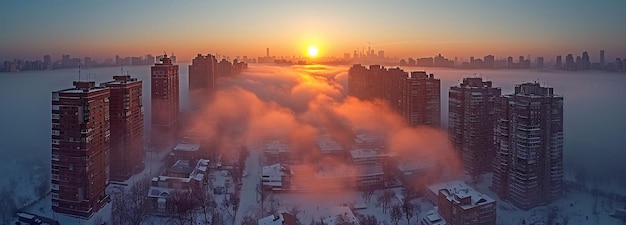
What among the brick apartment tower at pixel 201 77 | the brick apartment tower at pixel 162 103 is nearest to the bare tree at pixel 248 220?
the brick apartment tower at pixel 162 103

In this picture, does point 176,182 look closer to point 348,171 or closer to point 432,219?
point 348,171

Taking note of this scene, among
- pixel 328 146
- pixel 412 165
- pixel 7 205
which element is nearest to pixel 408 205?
pixel 412 165

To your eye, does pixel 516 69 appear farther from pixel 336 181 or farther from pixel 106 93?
pixel 106 93

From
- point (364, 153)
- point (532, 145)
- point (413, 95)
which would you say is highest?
point (413, 95)

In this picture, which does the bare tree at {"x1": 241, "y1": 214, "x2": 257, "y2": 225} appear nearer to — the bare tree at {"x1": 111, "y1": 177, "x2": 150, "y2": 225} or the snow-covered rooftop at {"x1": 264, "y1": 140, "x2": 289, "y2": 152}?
the bare tree at {"x1": 111, "y1": 177, "x2": 150, "y2": 225}

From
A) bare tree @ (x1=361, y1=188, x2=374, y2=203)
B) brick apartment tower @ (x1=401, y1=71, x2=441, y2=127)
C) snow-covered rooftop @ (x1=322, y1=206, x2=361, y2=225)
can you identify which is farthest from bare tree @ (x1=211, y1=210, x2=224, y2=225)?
brick apartment tower @ (x1=401, y1=71, x2=441, y2=127)

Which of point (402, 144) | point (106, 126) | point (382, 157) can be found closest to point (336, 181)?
point (382, 157)

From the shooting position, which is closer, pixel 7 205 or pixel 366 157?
pixel 7 205
